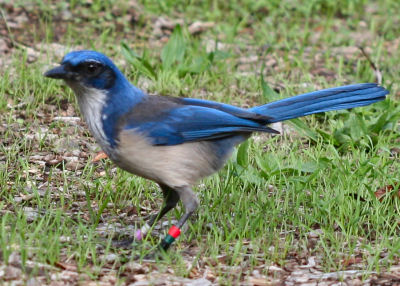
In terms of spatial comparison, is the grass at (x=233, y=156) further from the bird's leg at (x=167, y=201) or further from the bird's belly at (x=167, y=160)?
the bird's belly at (x=167, y=160)

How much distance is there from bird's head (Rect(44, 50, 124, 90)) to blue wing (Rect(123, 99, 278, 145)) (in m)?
0.28

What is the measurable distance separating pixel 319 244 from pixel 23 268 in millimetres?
1799

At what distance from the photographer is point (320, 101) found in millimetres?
5164

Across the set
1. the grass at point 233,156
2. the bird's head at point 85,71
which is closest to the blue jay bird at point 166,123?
the bird's head at point 85,71

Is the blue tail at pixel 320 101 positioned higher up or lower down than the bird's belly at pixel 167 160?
higher up

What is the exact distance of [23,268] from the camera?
13.5ft

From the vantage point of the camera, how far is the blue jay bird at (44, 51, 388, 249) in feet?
15.2

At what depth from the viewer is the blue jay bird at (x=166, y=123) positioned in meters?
4.63

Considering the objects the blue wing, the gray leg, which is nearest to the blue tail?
the blue wing

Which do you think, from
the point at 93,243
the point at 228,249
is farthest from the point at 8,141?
the point at 228,249

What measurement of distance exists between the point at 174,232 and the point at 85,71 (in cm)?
109

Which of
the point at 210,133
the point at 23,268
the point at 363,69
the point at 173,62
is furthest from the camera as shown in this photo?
the point at 363,69

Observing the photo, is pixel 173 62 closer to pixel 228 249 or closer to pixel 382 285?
pixel 228 249

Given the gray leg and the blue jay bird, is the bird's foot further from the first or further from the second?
the gray leg
